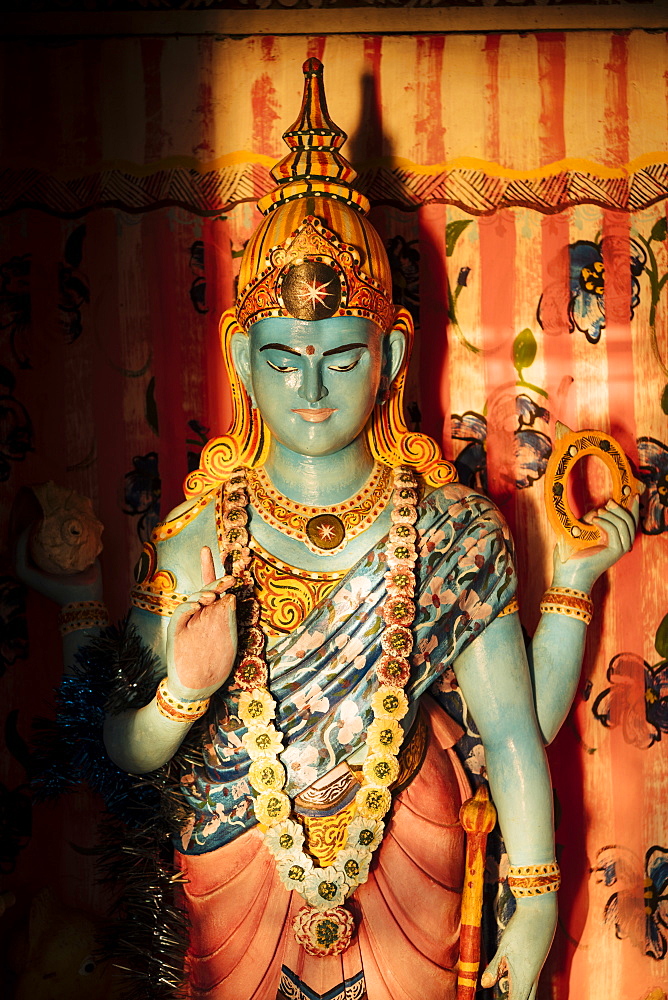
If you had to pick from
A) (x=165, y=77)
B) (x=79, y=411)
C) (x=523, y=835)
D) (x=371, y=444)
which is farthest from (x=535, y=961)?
(x=165, y=77)

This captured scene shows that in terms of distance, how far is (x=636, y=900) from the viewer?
247 cm

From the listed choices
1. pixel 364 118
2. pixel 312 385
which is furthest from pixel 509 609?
pixel 364 118

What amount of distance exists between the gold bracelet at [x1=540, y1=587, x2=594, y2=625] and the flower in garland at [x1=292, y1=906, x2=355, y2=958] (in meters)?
0.64

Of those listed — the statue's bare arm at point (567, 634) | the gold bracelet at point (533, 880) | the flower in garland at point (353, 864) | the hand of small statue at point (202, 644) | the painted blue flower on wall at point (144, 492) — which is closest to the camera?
the hand of small statue at point (202, 644)

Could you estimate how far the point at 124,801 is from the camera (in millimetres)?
1996

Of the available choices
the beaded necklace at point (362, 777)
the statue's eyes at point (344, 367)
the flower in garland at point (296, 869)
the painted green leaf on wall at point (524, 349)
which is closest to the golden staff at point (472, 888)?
the beaded necklace at point (362, 777)

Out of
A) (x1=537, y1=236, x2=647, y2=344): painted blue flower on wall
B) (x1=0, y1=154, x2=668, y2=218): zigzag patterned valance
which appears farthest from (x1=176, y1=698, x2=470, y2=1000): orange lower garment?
(x1=0, y1=154, x2=668, y2=218): zigzag patterned valance

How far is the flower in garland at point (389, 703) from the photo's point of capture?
195 centimetres

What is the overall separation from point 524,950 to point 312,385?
982mm

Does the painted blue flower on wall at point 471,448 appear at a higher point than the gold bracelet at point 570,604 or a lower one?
higher

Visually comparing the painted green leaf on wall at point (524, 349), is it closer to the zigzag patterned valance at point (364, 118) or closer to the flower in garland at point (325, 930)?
the zigzag patterned valance at point (364, 118)

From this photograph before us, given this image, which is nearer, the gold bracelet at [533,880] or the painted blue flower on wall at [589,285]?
the gold bracelet at [533,880]

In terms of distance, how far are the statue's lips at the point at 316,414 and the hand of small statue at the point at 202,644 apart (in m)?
0.33

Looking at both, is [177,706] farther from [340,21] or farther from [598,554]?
[340,21]
